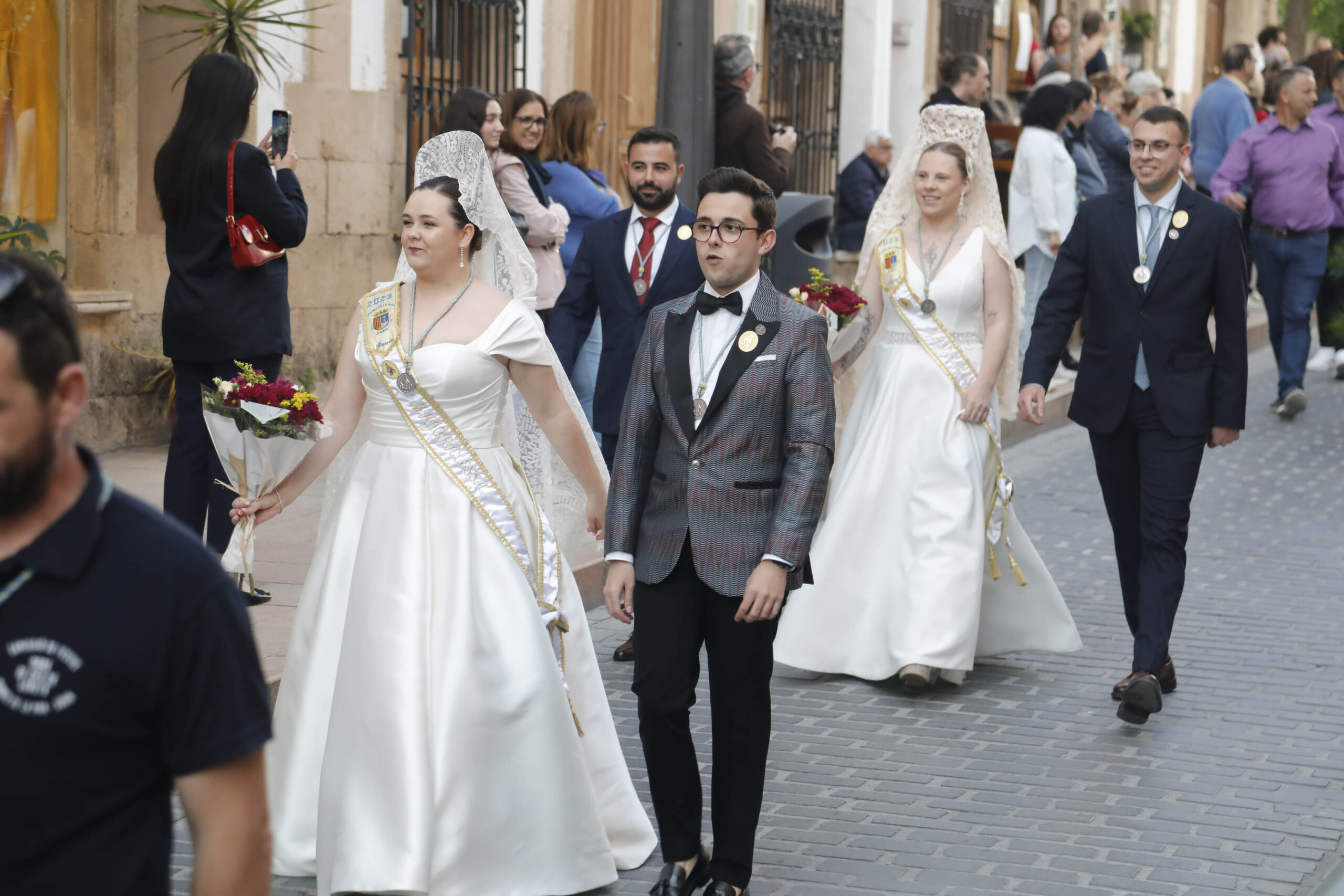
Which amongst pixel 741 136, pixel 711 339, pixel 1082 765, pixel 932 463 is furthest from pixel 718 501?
pixel 741 136

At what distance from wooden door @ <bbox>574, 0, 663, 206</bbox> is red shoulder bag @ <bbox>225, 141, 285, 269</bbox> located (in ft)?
23.9

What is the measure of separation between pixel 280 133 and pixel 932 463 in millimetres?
2705

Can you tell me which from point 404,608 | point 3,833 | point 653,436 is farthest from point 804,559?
point 3,833

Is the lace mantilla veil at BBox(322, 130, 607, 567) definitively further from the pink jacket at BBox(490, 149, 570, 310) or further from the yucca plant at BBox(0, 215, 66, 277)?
the yucca plant at BBox(0, 215, 66, 277)

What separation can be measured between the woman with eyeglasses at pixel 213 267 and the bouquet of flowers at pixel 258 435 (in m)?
1.59

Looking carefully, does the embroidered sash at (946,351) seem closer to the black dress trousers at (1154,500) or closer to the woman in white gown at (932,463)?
the woman in white gown at (932,463)

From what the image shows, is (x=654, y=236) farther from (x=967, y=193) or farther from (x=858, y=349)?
(x=967, y=193)

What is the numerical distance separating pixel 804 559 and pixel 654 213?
2793 mm

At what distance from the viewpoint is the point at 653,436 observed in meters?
4.58

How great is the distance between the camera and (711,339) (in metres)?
4.54

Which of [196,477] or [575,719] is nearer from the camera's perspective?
[575,719]

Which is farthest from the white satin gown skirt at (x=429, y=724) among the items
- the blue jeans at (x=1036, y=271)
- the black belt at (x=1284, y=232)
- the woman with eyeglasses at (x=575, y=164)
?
the black belt at (x=1284, y=232)

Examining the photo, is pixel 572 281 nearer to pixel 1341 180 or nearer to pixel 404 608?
pixel 404 608

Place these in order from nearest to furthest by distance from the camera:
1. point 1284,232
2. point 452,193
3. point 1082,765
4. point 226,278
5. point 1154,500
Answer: point 452,193 < point 1082,765 < point 1154,500 < point 226,278 < point 1284,232
